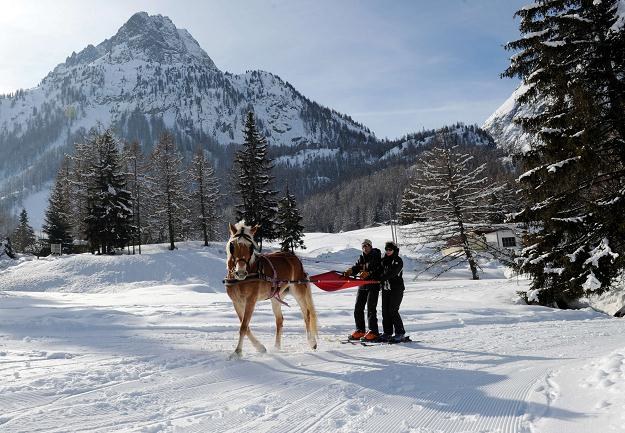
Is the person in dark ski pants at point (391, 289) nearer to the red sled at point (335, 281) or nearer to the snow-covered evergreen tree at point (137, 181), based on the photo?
the red sled at point (335, 281)

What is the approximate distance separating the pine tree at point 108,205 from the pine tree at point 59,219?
41.4 ft

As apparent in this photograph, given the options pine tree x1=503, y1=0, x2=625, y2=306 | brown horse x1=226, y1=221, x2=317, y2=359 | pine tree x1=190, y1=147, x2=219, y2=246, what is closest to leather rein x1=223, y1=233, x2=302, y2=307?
brown horse x1=226, y1=221, x2=317, y2=359

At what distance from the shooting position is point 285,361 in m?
6.95

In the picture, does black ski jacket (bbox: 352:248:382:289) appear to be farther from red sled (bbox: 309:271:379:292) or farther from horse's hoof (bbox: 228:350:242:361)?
horse's hoof (bbox: 228:350:242:361)

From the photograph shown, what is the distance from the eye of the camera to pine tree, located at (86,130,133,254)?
136 ft

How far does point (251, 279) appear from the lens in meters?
7.69

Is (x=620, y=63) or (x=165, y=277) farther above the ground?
(x=620, y=63)

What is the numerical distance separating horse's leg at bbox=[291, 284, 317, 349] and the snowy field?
31cm

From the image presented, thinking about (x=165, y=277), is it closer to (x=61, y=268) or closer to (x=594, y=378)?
(x=61, y=268)

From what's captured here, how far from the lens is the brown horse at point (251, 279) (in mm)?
7520

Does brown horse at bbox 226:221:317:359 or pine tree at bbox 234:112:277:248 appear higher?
pine tree at bbox 234:112:277:248

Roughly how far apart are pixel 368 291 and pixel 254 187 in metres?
34.5

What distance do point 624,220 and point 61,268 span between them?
116 feet

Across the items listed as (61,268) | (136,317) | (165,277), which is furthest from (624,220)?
(61,268)
